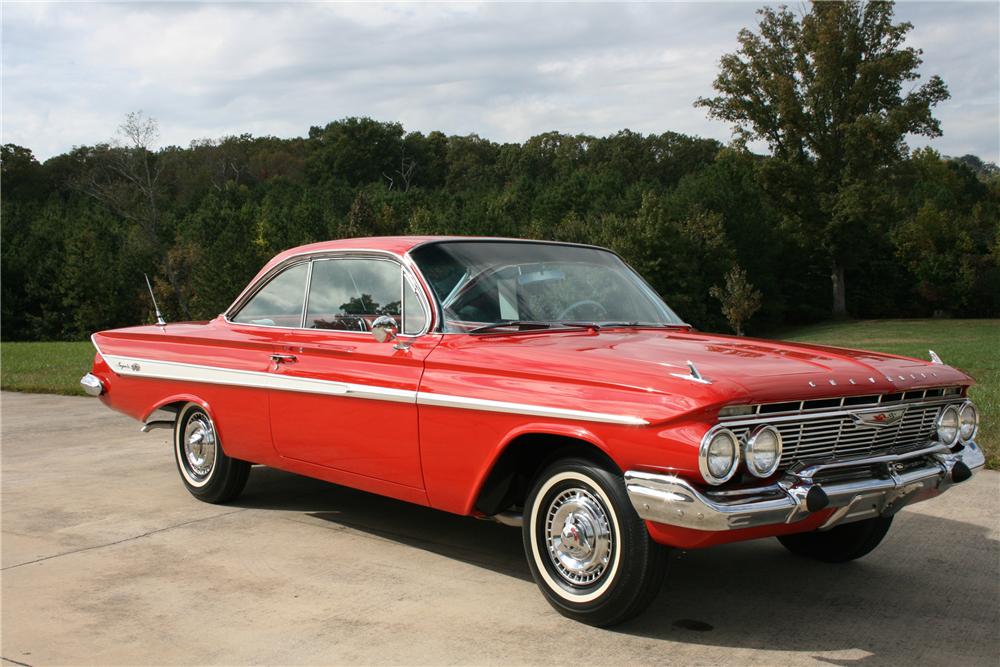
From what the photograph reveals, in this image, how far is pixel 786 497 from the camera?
3.78 metres

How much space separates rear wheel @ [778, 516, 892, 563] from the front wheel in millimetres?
1598

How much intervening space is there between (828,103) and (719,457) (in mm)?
54356

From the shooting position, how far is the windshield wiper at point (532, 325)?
16.2 ft

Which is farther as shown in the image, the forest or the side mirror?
the forest

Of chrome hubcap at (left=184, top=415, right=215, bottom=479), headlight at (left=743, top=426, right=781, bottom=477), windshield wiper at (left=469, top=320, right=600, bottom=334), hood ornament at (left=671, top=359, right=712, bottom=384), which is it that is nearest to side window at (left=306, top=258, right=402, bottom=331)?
windshield wiper at (left=469, top=320, right=600, bottom=334)

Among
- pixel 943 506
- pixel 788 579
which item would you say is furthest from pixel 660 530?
pixel 943 506

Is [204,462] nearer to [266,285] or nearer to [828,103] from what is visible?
[266,285]

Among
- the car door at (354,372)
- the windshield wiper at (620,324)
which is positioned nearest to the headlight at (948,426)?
the windshield wiper at (620,324)

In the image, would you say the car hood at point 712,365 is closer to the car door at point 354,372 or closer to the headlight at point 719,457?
the headlight at point 719,457

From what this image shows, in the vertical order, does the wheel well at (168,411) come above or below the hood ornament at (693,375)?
below

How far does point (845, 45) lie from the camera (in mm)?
53312

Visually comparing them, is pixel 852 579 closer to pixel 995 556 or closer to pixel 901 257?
pixel 995 556

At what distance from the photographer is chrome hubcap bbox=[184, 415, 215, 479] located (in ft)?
21.2

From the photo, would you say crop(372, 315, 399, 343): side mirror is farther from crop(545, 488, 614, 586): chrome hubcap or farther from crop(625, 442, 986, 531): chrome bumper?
crop(625, 442, 986, 531): chrome bumper
